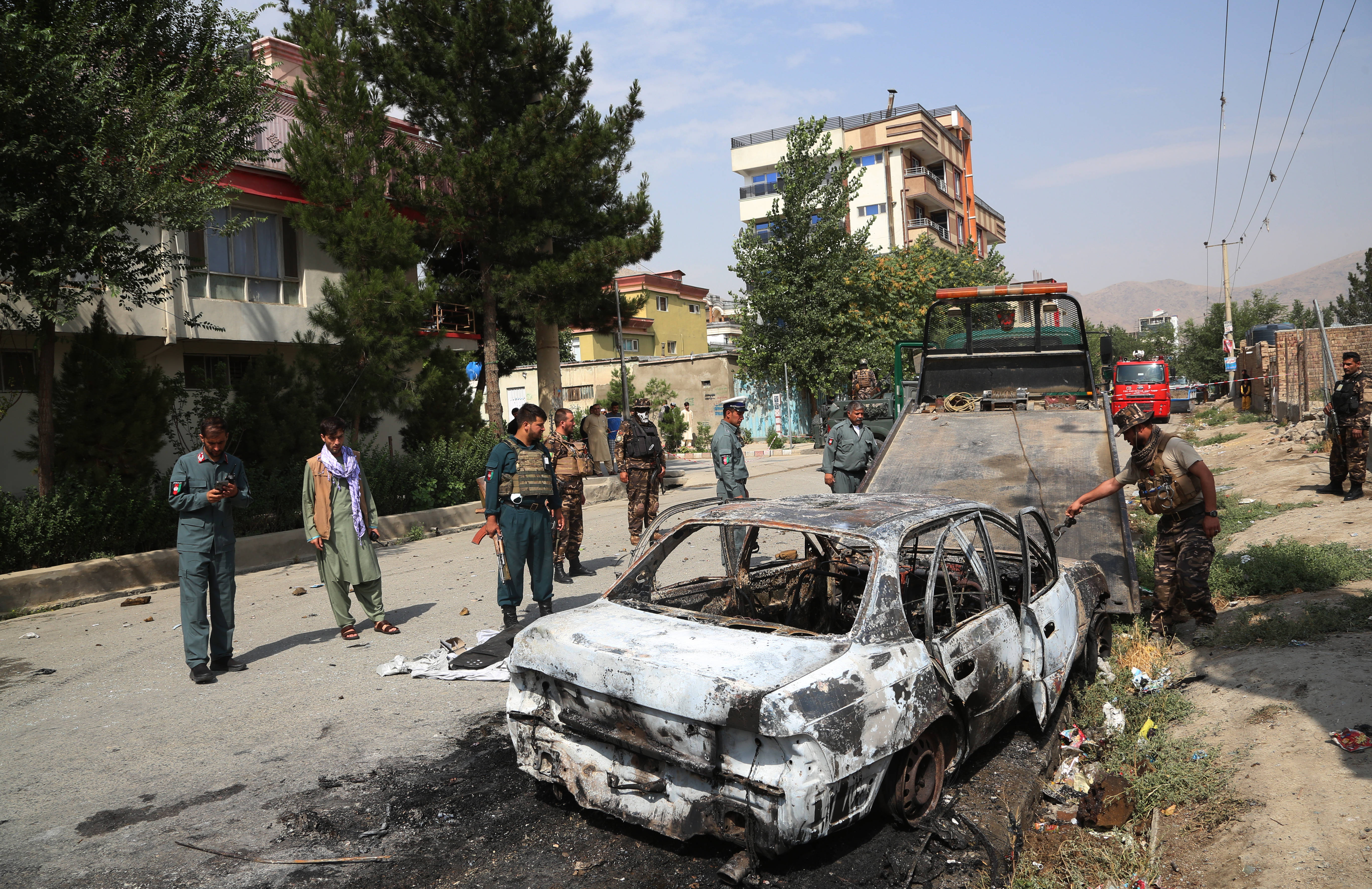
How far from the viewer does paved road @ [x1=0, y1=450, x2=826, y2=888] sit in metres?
3.96

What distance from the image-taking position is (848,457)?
980 centimetres

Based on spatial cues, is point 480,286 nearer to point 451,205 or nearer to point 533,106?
point 451,205

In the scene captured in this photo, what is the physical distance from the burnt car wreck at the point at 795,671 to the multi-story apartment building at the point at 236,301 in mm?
11143

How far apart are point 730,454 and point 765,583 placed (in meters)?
5.05

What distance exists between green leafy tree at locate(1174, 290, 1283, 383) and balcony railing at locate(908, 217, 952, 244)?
15113 millimetres

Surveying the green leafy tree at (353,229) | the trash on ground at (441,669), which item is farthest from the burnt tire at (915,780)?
the green leafy tree at (353,229)

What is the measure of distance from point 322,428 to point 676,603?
13.9ft

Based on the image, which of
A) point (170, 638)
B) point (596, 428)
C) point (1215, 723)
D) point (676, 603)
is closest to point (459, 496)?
point (596, 428)

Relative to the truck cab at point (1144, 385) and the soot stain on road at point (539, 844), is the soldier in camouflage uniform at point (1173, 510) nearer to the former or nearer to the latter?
the soot stain on road at point (539, 844)

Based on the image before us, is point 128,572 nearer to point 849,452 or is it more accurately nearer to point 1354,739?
point 849,452

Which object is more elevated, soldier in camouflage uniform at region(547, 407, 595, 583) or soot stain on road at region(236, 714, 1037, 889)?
soldier in camouflage uniform at region(547, 407, 595, 583)

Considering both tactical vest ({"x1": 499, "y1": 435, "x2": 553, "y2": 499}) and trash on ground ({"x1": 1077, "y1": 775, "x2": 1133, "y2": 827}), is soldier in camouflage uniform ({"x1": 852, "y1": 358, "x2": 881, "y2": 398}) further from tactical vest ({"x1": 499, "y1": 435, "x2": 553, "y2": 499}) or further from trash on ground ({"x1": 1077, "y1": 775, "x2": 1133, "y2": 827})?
trash on ground ({"x1": 1077, "y1": 775, "x2": 1133, "y2": 827})

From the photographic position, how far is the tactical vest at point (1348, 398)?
34.7ft

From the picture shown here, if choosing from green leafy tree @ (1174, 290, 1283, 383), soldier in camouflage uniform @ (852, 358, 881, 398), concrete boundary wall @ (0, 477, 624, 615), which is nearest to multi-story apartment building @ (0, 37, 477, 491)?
concrete boundary wall @ (0, 477, 624, 615)
